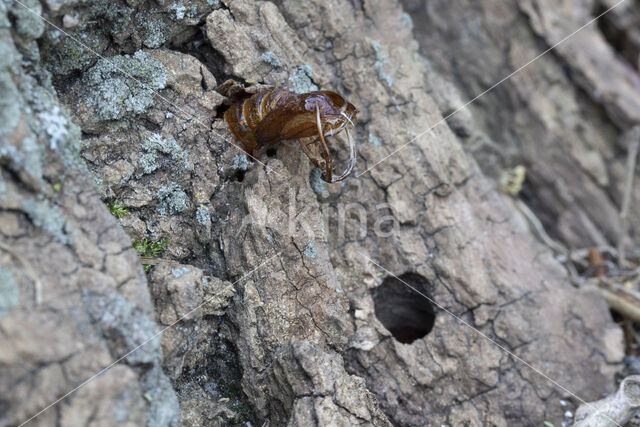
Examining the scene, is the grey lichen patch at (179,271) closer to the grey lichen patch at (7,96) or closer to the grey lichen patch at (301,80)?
the grey lichen patch at (7,96)

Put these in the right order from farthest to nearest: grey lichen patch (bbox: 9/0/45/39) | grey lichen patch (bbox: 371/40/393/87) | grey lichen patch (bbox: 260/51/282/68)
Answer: grey lichen patch (bbox: 371/40/393/87) → grey lichen patch (bbox: 260/51/282/68) → grey lichen patch (bbox: 9/0/45/39)

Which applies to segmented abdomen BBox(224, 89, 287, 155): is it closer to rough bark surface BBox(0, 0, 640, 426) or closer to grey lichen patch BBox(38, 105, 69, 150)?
rough bark surface BBox(0, 0, 640, 426)

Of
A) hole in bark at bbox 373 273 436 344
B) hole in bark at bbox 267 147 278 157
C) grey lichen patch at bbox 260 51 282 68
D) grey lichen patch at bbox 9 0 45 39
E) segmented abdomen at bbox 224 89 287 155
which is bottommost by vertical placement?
hole in bark at bbox 373 273 436 344

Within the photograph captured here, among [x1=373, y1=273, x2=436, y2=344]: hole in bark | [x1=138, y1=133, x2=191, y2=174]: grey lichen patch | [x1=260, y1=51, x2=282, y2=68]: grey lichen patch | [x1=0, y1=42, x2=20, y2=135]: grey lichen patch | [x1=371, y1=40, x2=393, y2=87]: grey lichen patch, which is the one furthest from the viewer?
[x1=371, y1=40, x2=393, y2=87]: grey lichen patch

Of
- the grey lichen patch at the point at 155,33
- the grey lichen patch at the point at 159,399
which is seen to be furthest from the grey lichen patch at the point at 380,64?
the grey lichen patch at the point at 159,399

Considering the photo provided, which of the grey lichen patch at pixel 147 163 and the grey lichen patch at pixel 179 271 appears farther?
the grey lichen patch at pixel 147 163

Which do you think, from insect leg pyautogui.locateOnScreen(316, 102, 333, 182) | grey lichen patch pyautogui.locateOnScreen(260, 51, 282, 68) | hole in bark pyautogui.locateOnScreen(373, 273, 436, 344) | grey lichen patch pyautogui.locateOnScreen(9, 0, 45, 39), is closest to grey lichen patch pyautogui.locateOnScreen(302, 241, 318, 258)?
insect leg pyautogui.locateOnScreen(316, 102, 333, 182)
